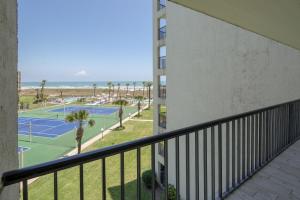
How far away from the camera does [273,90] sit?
5934 mm

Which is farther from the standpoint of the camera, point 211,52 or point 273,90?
point 211,52

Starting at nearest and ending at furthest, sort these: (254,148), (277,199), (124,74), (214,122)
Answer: (214,122), (277,199), (254,148), (124,74)

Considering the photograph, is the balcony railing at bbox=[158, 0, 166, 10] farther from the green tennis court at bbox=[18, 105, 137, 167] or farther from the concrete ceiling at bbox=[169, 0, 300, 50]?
the green tennis court at bbox=[18, 105, 137, 167]

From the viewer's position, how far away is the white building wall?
6.01 meters

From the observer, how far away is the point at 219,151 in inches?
97.0

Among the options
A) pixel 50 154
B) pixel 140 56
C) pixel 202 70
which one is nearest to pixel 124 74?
pixel 140 56

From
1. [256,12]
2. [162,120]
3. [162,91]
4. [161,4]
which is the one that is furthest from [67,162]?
[161,4]

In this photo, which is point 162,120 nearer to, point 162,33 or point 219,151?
point 162,33

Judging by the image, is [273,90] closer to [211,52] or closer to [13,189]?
[211,52]

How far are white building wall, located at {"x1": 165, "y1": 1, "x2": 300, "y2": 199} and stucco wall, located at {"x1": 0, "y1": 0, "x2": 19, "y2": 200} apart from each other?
6.05 meters

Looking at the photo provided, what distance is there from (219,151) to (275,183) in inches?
40.2

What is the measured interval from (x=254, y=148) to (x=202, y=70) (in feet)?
17.8

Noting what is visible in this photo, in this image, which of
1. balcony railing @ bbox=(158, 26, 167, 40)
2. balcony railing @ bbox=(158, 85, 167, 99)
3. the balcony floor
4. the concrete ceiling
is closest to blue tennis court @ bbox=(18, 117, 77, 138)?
balcony railing @ bbox=(158, 85, 167, 99)

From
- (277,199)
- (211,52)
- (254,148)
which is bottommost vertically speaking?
(277,199)
